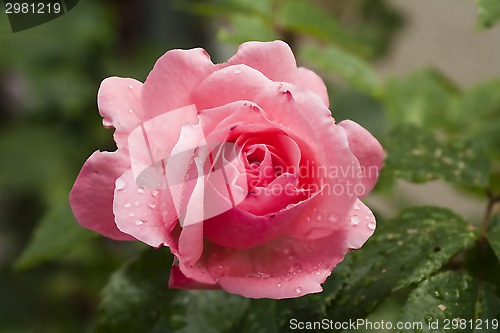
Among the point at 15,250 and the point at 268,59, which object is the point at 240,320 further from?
the point at 15,250

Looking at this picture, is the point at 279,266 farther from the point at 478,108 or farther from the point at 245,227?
the point at 478,108

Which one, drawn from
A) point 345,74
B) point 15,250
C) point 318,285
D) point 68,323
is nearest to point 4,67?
point 15,250

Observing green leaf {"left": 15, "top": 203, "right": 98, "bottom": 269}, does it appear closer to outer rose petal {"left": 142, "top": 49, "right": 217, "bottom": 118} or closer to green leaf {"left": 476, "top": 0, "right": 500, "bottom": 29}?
outer rose petal {"left": 142, "top": 49, "right": 217, "bottom": 118}

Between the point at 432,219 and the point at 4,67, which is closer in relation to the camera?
the point at 432,219

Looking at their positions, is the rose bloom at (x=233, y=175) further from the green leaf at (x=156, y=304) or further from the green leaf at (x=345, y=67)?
the green leaf at (x=345, y=67)

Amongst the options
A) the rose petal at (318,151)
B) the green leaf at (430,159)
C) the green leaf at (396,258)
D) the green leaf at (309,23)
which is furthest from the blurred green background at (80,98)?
the rose petal at (318,151)
